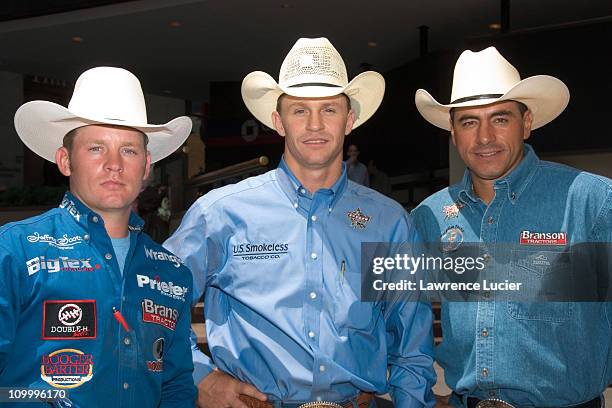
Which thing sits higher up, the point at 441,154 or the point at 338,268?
the point at 441,154

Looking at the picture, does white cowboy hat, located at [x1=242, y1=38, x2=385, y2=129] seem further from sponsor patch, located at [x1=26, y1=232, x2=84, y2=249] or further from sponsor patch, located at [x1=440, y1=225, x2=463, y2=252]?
sponsor patch, located at [x1=26, y1=232, x2=84, y2=249]

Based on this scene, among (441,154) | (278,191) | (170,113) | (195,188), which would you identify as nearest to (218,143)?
(170,113)

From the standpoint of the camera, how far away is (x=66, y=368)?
202 cm

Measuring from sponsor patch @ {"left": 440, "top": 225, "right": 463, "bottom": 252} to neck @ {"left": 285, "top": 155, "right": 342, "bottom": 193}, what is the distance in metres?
0.49

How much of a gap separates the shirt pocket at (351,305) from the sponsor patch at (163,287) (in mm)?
556

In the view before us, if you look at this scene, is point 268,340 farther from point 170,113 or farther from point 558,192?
point 170,113

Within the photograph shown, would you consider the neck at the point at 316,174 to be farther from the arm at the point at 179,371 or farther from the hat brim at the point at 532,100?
the arm at the point at 179,371

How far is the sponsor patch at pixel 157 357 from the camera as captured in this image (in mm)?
2209

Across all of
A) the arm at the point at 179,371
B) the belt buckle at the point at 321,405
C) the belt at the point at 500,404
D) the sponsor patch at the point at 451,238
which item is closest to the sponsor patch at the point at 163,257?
the arm at the point at 179,371

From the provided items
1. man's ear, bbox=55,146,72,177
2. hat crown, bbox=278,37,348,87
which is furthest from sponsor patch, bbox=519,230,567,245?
man's ear, bbox=55,146,72,177

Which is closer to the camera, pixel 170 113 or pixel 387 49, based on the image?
pixel 387 49

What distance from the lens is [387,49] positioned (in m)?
13.0

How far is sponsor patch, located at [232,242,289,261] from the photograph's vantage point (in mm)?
2639

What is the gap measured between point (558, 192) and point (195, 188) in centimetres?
400
